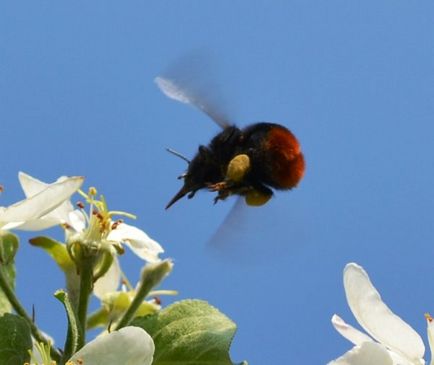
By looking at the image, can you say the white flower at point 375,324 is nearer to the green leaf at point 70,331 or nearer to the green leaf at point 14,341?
the green leaf at point 70,331

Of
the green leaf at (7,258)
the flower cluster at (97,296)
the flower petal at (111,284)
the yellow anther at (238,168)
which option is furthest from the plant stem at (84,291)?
the yellow anther at (238,168)

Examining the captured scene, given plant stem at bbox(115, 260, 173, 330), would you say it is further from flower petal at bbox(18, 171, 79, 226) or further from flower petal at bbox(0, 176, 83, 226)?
flower petal at bbox(0, 176, 83, 226)

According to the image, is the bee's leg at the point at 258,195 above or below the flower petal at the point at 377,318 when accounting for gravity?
below

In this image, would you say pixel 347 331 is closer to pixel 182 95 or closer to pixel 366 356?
pixel 366 356

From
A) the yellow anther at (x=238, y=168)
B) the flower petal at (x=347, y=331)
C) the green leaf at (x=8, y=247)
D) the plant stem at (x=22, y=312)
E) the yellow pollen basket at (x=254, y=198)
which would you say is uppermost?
the flower petal at (x=347, y=331)

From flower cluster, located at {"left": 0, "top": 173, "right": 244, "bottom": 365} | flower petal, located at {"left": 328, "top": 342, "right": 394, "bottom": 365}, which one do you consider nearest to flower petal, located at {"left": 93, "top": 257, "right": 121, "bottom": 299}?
flower cluster, located at {"left": 0, "top": 173, "right": 244, "bottom": 365}

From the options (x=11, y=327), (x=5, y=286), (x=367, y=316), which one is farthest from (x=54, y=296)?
(x=367, y=316)

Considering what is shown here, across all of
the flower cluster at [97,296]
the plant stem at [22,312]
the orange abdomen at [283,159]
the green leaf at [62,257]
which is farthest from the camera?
the orange abdomen at [283,159]

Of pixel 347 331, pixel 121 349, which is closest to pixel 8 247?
pixel 121 349
